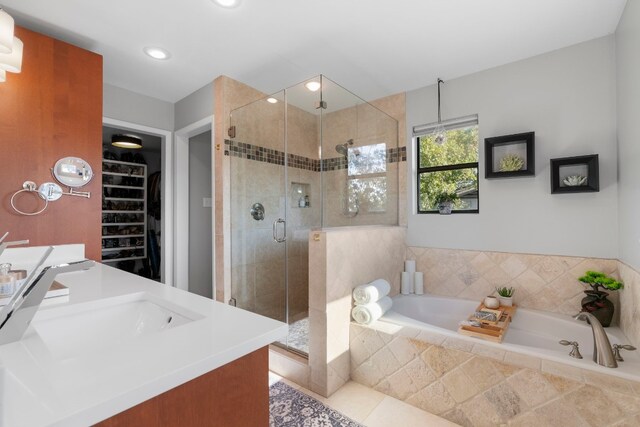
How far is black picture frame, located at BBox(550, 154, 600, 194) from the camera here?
2051mm

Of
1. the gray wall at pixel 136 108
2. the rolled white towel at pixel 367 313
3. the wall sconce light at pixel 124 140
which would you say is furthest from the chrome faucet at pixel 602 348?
the wall sconce light at pixel 124 140

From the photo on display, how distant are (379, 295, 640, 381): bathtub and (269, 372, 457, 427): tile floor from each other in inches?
19.0

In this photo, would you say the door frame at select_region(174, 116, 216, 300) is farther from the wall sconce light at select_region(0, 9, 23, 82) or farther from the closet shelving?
the closet shelving

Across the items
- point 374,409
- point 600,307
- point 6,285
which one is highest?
point 6,285

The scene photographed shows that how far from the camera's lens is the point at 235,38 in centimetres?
211

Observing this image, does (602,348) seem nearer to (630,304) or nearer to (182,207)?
(630,304)

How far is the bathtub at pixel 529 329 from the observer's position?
1531 millimetres

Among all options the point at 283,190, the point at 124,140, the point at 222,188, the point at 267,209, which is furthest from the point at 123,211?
the point at 283,190

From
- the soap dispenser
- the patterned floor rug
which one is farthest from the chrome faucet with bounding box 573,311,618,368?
the soap dispenser

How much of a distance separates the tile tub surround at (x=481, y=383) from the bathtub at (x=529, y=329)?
6 centimetres

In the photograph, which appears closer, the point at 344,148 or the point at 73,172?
the point at 73,172

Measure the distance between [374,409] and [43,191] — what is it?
97.7 inches

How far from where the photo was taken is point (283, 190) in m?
2.73

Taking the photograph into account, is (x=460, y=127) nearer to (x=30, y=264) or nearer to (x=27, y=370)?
(x=27, y=370)
